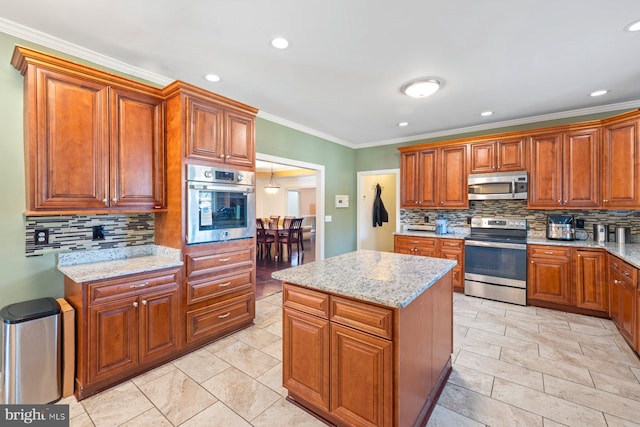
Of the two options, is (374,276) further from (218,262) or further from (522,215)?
(522,215)


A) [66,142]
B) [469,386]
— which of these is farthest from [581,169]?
[66,142]

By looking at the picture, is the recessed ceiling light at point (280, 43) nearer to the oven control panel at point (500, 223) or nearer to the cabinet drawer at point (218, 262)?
the cabinet drawer at point (218, 262)

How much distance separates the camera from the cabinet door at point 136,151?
91.9 inches

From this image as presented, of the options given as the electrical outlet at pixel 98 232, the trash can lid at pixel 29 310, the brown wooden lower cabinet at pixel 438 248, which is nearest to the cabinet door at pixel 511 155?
the brown wooden lower cabinet at pixel 438 248

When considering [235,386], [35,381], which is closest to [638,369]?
[235,386]

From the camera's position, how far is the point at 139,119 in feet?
8.09

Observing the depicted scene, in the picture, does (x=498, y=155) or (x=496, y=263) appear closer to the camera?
(x=496, y=263)

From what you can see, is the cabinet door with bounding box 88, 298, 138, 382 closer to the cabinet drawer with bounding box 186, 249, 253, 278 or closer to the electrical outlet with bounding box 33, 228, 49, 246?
the cabinet drawer with bounding box 186, 249, 253, 278

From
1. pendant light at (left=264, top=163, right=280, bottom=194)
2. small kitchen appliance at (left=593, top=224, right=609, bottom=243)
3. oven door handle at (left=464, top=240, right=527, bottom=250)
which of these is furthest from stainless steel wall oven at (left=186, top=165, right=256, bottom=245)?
pendant light at (left=264, top=163, right=280, bottom=194)

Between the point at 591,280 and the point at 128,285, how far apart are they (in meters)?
4.89

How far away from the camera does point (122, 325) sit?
6.93 feet

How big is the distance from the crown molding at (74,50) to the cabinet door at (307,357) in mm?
2683

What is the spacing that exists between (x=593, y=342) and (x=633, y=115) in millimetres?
2519

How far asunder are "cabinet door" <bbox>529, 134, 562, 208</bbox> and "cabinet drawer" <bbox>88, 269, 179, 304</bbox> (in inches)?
180
